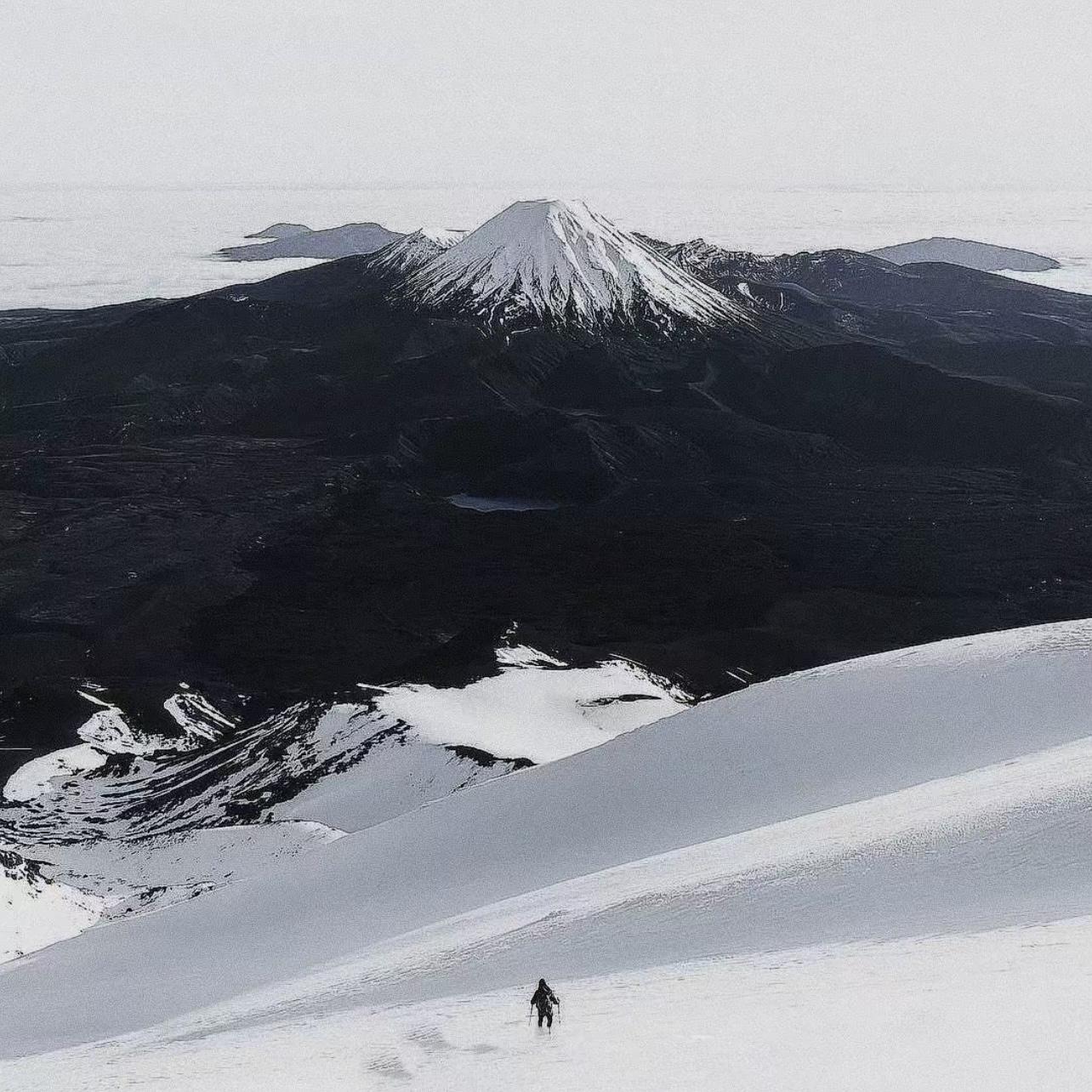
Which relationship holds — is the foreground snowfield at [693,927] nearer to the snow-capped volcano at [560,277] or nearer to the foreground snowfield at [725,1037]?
the foreground snowfield at [725,1037]

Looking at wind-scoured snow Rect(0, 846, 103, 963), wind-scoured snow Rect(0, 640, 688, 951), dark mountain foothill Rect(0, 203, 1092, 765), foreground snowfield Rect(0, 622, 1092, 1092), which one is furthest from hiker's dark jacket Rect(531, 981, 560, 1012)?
dark mountain foothill Rect(0, 203, 1092, 765)

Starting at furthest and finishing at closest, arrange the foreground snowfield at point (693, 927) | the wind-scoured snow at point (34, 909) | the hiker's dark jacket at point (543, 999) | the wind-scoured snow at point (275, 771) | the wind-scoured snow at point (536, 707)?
the wind-scoured snow at point (536, 707), the wind-scoured snow at point (275, 771), the wind-scoured snow at point (34, 909), the hiker's dark jacket at point (543, 999), the foreground snowfield at point (693, 927)

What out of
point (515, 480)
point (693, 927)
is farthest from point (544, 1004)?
point (515, 480)

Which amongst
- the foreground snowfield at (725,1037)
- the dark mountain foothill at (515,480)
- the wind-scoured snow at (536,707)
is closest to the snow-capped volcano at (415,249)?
the dark mountain foothill at (515,480)

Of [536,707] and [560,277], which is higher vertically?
[560,277]

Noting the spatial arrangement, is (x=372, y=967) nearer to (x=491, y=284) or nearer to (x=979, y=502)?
(x=979, y=502)

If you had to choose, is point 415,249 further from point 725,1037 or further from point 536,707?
point 725,1037

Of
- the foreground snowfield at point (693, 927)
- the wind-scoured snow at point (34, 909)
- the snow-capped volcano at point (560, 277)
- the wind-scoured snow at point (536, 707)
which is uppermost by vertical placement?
the snow-capped volcano at point (560, 277)
